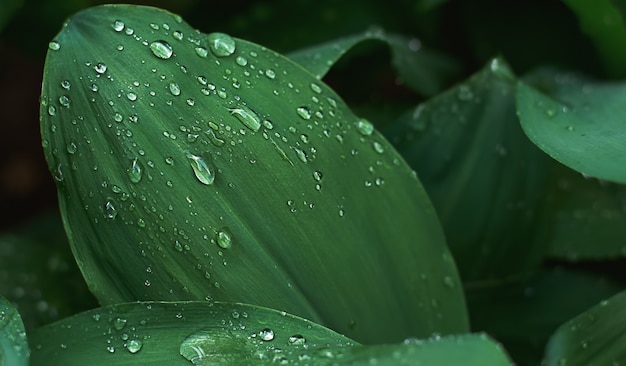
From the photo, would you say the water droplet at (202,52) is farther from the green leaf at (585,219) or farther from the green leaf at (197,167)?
the green leaf at (585,219)

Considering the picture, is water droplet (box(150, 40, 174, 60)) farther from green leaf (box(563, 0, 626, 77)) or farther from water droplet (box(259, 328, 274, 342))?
green leaf (box(563, 0, 626, 77))

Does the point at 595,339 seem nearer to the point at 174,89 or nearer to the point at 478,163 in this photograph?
the point at 478,163

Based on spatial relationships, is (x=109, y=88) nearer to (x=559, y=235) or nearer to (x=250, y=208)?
(x=250, y=208)

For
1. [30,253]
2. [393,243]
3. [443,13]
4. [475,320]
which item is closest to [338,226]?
[393,243]

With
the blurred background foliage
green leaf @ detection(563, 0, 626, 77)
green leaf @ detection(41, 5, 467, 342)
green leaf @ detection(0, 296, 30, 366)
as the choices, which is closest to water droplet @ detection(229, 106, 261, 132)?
green leaf @ detection(41, 5, 467, 342)

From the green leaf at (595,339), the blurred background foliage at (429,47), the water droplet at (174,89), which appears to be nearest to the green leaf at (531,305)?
the blurred background foliage at (429,47)

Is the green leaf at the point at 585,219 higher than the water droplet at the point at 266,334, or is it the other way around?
the water droplet at the point at 266,334
